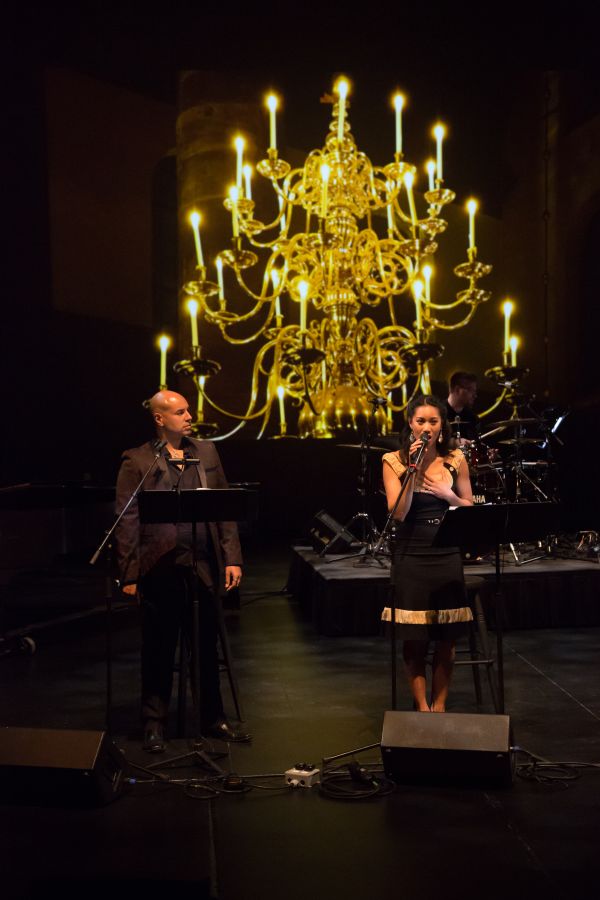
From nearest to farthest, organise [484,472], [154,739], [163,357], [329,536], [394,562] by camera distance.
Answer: [394,562] → [154,739] → [163,357] → [484,472] → [329,536]

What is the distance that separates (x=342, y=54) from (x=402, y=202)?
9.73 meters

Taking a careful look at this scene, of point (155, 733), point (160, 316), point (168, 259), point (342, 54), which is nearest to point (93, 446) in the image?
point (160, 316)

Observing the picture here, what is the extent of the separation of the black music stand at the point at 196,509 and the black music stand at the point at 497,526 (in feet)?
2.87

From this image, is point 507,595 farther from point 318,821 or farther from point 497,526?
point 318,821

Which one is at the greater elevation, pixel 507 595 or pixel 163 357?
pixel 163 357

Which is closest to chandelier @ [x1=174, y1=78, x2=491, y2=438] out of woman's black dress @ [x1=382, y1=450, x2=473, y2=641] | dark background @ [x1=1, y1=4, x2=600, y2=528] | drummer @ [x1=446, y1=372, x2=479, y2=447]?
drummer @ [x1=446, y1=372, x2=479, y2=447]

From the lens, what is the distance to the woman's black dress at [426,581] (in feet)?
14.0

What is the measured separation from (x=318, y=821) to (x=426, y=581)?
1262 mm

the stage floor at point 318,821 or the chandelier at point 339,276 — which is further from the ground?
the chandelier at point 339,276

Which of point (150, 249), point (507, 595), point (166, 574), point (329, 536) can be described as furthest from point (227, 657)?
point (150, 249)

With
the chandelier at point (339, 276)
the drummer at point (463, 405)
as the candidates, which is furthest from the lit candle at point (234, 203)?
the drummer at point (463, 405)

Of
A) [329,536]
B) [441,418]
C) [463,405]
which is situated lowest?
[329,536]

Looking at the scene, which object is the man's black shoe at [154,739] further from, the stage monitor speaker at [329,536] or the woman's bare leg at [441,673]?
the stage monitor speaker at [329,536]

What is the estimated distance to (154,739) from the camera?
434 cm
